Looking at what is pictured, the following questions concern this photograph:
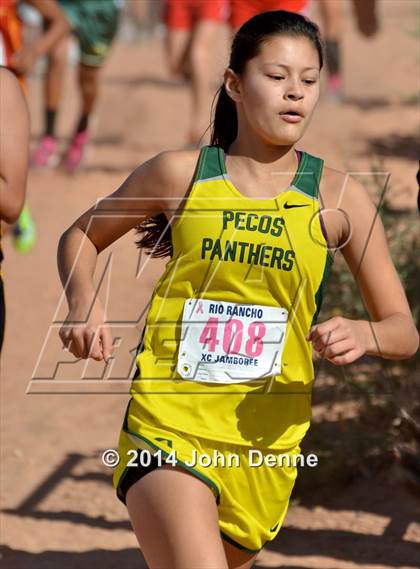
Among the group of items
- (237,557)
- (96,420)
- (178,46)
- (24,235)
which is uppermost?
(237,557)

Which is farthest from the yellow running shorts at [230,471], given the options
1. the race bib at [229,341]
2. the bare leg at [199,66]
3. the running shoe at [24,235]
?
the bare leg at [199,66]

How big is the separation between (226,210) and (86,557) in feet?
6.01

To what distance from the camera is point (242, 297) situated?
2.89 metres

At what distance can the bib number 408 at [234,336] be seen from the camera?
2912 millimetres

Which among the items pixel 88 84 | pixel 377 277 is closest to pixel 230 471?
pixel 377 277

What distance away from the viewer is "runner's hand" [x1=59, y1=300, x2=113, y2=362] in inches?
112

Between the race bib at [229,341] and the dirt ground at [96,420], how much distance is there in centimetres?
94

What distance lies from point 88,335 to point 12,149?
877mm

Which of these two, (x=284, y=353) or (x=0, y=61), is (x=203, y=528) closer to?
(x=284, y=353)

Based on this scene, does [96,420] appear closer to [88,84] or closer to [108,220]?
[108,220]

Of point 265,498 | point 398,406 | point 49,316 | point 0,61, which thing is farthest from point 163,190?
point 49,316

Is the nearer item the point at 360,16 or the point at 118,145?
the point at 360,16

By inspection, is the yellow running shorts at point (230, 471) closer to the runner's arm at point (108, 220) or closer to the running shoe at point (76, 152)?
the runner's arm at point (108, 220)

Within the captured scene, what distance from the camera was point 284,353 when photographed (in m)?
2.96
